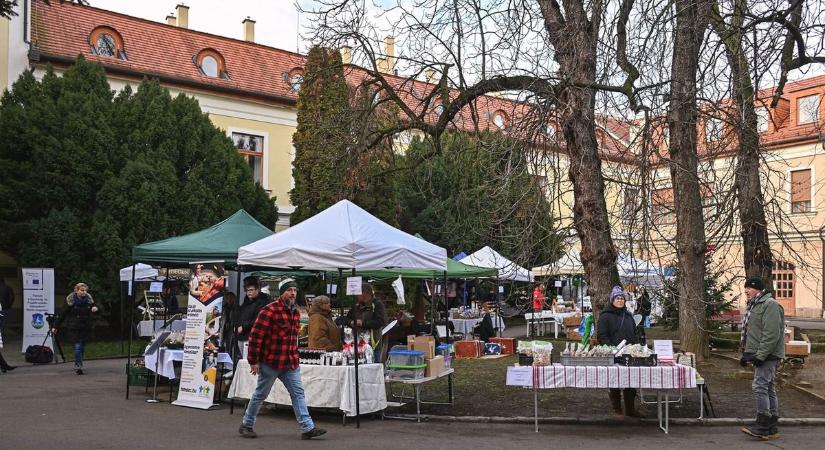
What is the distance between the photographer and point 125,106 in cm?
2255

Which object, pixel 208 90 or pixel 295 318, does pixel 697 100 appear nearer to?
pixel 295 318

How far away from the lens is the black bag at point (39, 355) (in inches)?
667

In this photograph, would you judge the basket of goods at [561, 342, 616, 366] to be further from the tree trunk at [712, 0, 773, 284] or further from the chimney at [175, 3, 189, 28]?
the chimney at [175, 3, 189, 28]

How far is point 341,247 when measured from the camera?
390 inches

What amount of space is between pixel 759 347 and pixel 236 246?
26.0ft

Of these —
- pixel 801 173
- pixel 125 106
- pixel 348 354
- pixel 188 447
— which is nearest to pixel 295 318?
pixel 348 354

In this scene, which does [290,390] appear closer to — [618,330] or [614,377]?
[614,377]

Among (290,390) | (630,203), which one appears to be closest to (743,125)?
(630,203)

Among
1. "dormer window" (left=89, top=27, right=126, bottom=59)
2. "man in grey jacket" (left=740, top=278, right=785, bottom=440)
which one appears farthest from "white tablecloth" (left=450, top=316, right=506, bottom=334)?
"dormer window" (left=89, top=27, right=126, bottom=59)

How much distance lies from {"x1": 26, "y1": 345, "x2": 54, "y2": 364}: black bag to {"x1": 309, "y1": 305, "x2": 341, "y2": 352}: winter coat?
30.8 ft

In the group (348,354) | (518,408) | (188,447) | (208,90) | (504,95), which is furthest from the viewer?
(208,90)

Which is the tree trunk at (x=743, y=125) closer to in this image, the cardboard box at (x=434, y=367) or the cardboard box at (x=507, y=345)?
the cardboard box at (x=434, y=367)

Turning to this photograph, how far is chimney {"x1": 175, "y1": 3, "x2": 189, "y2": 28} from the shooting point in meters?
33.4

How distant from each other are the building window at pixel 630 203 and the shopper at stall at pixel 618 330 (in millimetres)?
1118
